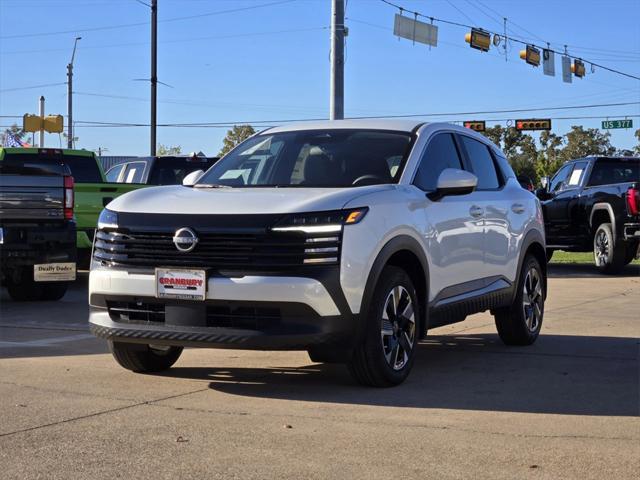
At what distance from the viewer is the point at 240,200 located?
602 centimetres

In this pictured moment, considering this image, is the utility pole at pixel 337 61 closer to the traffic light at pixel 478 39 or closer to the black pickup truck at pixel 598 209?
the black pickup truck at pixel 598 209

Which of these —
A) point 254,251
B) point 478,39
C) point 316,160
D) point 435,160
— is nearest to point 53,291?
point 316,160

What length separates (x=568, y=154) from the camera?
318ft

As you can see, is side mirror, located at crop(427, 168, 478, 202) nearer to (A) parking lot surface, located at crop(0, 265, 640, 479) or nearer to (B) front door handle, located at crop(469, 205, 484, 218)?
(B) front door handle, located at crop(469, 205, 484, 218)

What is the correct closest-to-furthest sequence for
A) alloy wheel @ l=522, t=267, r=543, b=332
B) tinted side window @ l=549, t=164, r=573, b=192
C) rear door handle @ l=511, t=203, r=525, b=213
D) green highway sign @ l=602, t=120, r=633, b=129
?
A: rear door handle @ l=511, t=203, r=525, b=213
alloy wheel @ l=522, t=267, r=543, b=332
tinted side window @ l=549, t=164, r=573, b=192
green highway sign @ l=602, t=120, r=633, b=129

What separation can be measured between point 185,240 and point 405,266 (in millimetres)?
1626

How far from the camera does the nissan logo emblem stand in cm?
576

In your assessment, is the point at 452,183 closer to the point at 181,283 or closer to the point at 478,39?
the point at 181,283

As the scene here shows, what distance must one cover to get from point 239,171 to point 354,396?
213 centimetres

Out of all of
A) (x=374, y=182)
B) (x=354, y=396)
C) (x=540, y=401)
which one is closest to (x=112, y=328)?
(x=354, y=396)

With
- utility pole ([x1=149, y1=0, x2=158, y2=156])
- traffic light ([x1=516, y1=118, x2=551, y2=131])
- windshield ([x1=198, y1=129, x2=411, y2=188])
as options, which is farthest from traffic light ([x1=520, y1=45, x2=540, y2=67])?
windshield ([x1=198, y1=129, x2=411, y2=188])

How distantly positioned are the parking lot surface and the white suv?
0.37 m

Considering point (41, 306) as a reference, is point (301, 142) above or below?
above

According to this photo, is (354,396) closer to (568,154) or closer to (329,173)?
(329,173)
